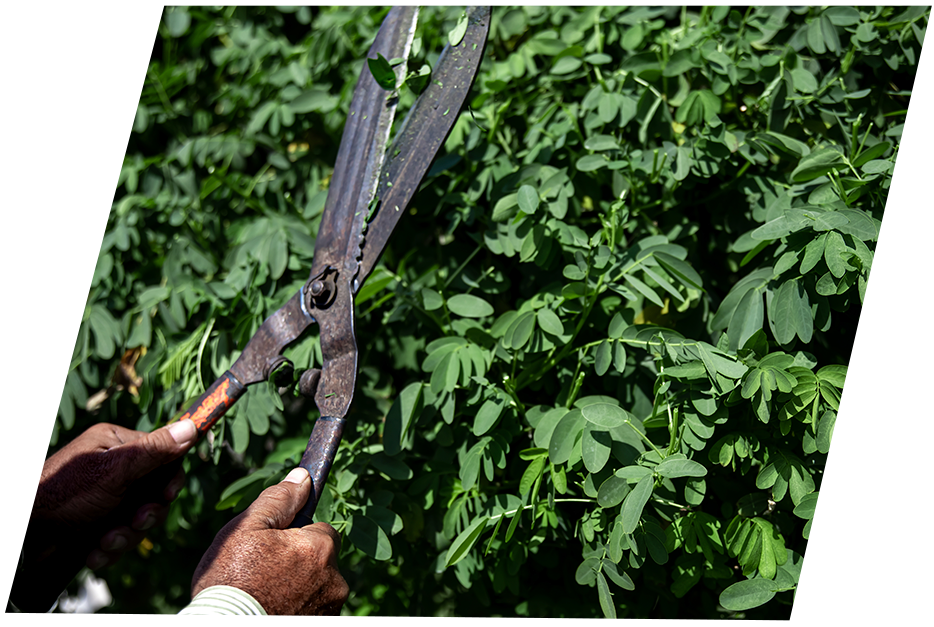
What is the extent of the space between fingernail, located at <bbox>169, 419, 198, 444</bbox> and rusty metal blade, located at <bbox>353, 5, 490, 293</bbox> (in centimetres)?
49

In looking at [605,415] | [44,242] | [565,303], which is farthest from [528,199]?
[44,242]

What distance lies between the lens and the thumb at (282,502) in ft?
3.44

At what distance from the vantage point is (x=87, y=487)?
1368 millimetres

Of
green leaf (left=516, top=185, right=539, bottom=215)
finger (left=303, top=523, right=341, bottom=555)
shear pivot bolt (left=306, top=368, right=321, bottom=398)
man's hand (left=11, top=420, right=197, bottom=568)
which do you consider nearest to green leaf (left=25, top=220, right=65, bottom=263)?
man's hand (left=11, top=420, right=197, bottom=568)

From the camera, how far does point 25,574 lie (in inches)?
52.5

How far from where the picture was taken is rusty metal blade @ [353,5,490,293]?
1307 mm

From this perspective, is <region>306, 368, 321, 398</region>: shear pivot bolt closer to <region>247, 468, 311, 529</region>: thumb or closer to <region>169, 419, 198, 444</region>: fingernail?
<region>247, 468, 311, 529</region>: thumb

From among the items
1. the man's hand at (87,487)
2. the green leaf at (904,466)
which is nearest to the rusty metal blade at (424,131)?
the man's hand at (87,487)

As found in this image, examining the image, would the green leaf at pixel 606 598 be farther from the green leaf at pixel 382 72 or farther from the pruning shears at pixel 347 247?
the green leaf at pixel 382 72

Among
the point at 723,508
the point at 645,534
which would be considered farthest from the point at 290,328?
the point at 723,508

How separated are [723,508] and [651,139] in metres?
0.94

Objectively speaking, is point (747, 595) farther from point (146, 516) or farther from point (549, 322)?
point (146, 516)

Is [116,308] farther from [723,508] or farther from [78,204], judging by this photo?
[723,508]

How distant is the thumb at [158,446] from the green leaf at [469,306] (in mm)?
653
